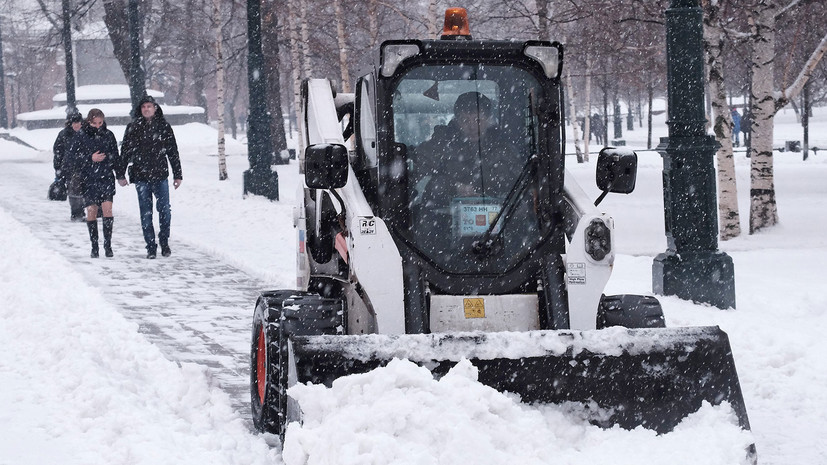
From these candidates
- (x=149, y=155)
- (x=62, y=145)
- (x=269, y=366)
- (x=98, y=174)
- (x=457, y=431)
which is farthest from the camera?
(x=62, y=145)

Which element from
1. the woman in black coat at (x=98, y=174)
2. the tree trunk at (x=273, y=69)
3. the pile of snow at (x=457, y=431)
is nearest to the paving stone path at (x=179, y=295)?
the woman in black coat at (x=98, y=174)

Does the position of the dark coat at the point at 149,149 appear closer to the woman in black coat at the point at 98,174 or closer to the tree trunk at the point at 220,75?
the woman in black coat at the point at 98,174

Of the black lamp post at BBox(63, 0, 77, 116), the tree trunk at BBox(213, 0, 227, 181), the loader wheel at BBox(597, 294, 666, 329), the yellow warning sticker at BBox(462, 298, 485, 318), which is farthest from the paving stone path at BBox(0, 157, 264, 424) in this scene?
the black lamp post at BBox(63, 0, 77, 116)

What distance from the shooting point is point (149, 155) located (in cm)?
1285

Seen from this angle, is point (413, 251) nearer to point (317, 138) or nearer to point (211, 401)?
point (317, 138)

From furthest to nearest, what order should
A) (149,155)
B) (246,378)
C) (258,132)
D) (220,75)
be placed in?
(220,75), (258,132), (149,155), (246,378)

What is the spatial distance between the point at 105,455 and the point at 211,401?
118 centimetres

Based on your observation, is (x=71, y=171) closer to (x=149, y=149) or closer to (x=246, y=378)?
(x=149, y=149)

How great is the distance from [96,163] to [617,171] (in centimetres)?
901

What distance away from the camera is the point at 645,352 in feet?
16.5

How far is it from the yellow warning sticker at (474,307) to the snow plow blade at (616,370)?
69 centimetres

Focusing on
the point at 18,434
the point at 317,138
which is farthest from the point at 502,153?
the point at 18,434

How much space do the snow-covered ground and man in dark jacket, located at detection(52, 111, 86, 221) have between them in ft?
3.50

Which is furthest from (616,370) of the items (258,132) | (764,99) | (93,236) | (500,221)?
(258,132)
